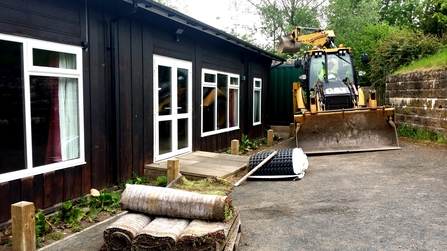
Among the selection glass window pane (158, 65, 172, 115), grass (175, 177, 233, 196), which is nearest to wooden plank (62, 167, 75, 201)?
grass (175, 177, 233, 196)

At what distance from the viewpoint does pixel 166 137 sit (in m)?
6.77

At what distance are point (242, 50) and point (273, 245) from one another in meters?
7.70

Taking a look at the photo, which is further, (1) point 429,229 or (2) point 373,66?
(2) point 373,66

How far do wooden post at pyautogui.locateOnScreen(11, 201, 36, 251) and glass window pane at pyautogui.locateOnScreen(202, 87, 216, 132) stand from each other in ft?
17.6

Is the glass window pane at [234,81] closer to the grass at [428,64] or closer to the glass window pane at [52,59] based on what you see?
the grass at [428,64]

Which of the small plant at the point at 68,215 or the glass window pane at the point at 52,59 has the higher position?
the glass window pane at the point at 52,59

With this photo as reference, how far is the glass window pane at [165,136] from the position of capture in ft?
21.7

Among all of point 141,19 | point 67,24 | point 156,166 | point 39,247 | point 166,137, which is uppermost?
point 141,19

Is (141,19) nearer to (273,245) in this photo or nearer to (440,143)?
(273,245)

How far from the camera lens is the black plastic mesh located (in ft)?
19.8

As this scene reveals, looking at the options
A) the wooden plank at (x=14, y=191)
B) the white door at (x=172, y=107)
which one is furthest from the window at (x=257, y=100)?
the wooden plank at (x=14, y=191)

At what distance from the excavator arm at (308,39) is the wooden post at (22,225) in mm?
9480

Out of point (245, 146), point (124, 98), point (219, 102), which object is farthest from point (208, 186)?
point (245, 146)

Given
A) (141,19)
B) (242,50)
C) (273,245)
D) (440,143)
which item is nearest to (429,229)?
(273,245)
